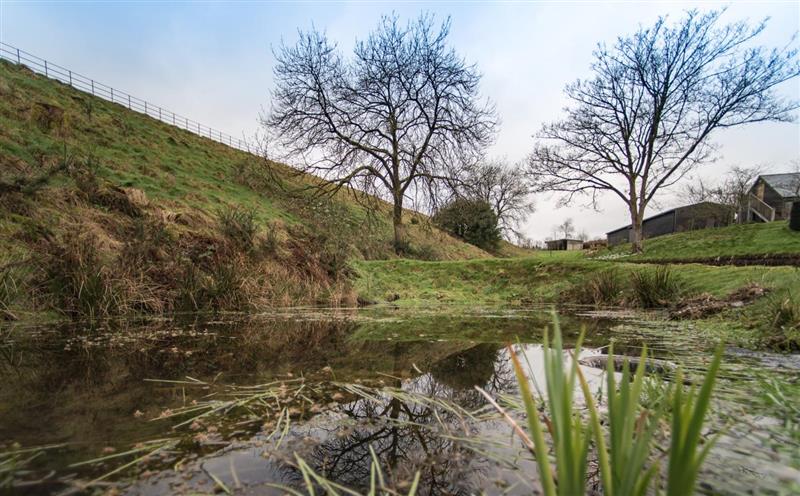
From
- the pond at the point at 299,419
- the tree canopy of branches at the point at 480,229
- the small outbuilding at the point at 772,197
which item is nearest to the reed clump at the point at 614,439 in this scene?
the pond at the point at 299,419

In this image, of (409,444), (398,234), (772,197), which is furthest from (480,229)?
(409,444)

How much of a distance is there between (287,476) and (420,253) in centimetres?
1892

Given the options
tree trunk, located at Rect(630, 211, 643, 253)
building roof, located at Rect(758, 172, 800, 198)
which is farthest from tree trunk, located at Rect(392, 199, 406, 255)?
building roof, located at Rect(758, 172, 800, 198)

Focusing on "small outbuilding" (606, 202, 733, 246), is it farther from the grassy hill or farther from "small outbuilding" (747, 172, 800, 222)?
the grassy hill

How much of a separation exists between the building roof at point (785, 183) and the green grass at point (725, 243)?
14.3 meters

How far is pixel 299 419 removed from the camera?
5.16ft

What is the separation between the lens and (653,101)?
1852 centimetres

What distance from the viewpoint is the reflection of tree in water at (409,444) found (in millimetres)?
1107

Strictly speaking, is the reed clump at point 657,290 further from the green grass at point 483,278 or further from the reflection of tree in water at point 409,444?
the reflection of tree in water at point 409,444

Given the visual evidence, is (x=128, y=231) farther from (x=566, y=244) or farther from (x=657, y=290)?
(x=566, y=244)

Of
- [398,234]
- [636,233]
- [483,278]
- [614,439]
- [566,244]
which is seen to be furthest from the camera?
[566,244]

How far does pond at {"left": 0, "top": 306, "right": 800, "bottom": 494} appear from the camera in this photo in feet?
3.57

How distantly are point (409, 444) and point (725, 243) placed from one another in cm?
2031

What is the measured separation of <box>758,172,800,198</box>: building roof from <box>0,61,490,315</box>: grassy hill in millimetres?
27962
